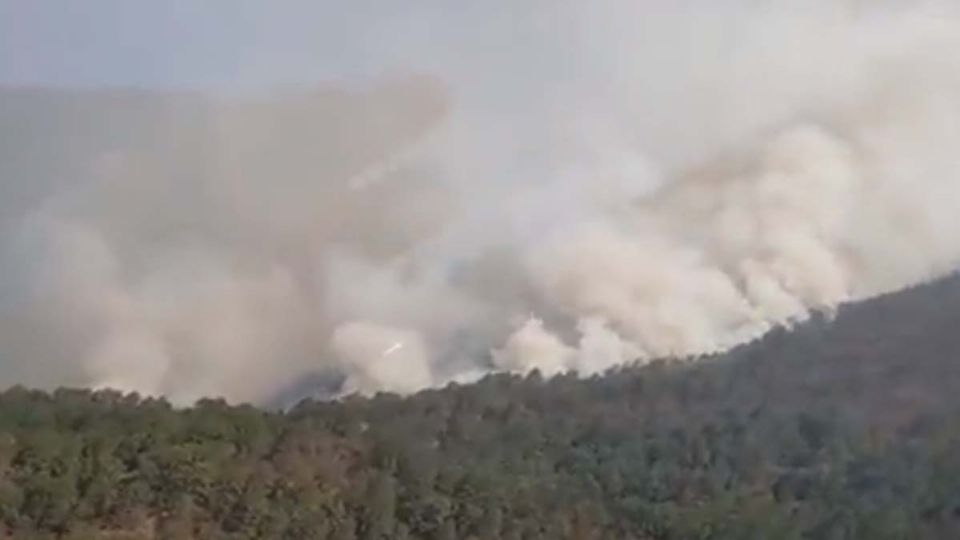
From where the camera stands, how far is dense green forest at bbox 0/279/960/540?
31844mm

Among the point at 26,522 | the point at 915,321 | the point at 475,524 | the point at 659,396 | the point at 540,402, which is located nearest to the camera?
the point at 26,522

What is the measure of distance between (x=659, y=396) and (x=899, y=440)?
1112 centimetres

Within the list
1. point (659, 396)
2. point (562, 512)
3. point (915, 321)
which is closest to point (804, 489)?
point (562, 512)

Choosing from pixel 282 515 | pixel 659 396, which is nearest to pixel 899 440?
pixel 659 396

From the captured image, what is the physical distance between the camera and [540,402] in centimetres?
5078

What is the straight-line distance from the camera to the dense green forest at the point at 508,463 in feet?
104

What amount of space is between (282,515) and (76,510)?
12.5ft

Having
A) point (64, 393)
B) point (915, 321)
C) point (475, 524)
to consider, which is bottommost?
point (475, 524)

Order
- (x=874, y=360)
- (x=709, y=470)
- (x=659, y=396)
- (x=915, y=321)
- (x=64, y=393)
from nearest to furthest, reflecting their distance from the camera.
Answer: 1. (x=64, y=393)
2. (x=709, y=470)
3. (x=659, y=396)
4. (x=874, y=360)
5. (x=915, y=321)

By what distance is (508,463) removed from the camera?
128ft

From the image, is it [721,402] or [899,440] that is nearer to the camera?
[899,440]

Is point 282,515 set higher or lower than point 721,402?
lower

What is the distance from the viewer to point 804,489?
40406 mm

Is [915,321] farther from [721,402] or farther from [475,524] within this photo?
[475,524]
